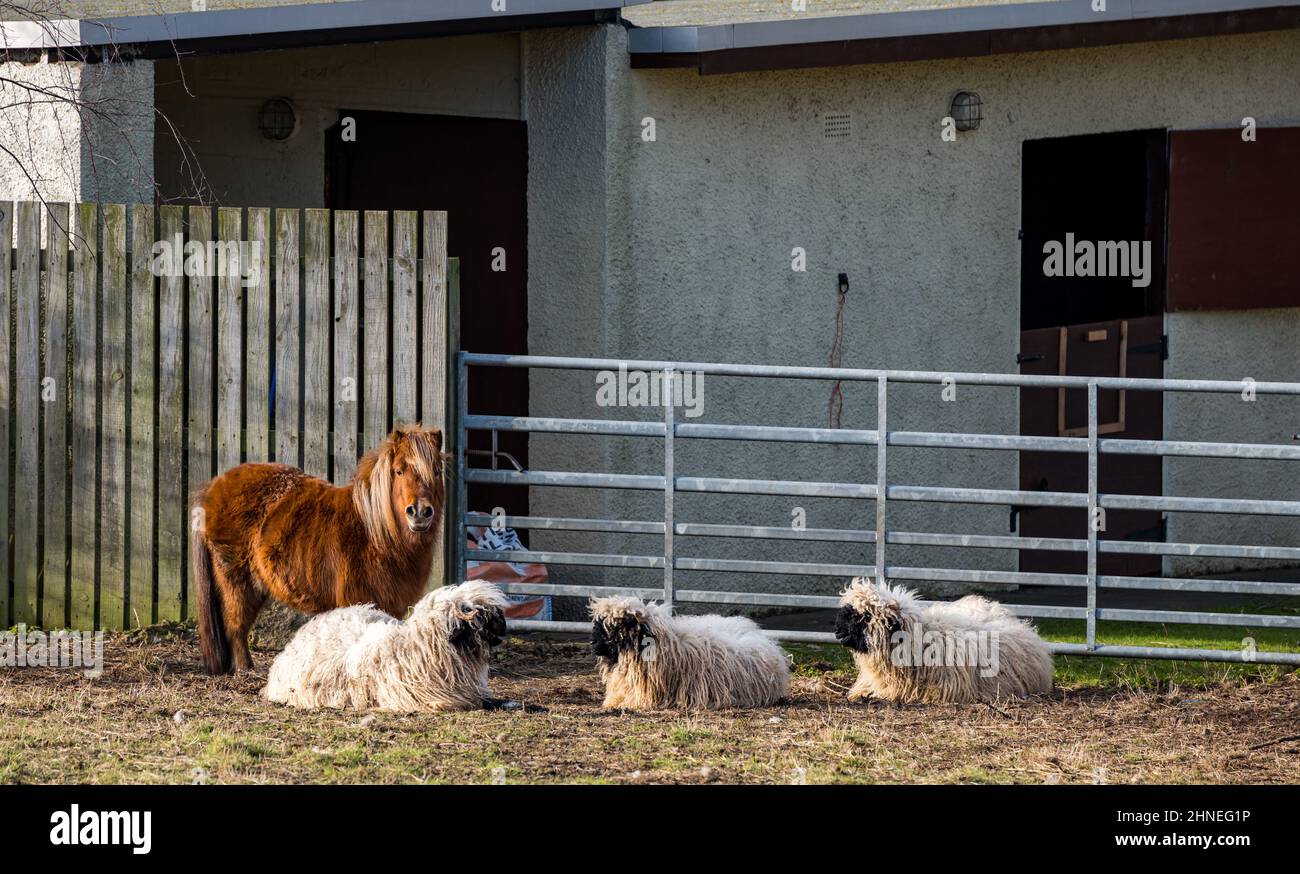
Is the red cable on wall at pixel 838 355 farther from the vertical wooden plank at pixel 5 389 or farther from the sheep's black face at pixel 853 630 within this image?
the vertical wooden plank at pixel 5 389

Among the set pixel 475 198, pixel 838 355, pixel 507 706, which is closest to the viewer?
pixel 507 706

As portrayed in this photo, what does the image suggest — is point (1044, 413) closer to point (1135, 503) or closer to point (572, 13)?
point (1135, 503)

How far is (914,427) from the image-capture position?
1155 centimetres

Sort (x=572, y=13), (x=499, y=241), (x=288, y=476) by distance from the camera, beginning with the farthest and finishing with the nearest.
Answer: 1. (x=499, y=241)
2. (x=572, y=13)
3. (x=288, y=476)

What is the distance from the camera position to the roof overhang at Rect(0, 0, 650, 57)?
8.59m

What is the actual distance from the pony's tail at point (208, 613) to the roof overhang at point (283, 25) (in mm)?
2428

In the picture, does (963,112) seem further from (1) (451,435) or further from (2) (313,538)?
(2) (313,538)

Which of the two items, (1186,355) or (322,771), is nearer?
(322,771)

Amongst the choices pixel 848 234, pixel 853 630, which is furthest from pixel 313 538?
pixel 848 234

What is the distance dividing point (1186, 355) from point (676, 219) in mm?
4066

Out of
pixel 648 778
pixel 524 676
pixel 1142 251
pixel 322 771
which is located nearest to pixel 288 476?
pixel 524 676

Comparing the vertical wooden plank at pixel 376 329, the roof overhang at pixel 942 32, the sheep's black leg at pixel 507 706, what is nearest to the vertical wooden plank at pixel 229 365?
the vertical wooden plank at pixel 376 329

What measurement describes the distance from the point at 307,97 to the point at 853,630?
5313 millimetres

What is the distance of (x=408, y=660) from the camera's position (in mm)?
7285
